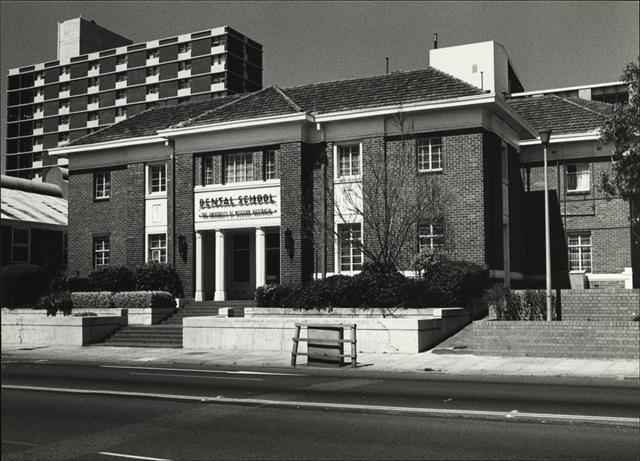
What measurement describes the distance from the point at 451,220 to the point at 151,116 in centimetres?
1866

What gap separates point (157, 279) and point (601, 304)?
18.5 metres

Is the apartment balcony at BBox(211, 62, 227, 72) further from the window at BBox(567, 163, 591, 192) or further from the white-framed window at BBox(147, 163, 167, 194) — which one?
the window at BBox(567, 163, 591, 192)

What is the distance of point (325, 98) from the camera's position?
3444 cm

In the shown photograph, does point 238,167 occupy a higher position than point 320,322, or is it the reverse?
point 238,167

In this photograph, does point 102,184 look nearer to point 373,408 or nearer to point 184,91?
point 373,408

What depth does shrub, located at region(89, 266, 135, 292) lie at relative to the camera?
3316 centimetres

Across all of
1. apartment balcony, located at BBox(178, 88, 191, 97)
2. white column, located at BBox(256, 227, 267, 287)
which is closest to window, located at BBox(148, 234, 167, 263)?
white column, located at BBox(256, 227, 267, 287)

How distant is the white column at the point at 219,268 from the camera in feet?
110

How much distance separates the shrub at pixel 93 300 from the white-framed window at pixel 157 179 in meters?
6.35

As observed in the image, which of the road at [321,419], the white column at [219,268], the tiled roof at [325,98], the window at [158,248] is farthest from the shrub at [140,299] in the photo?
the road at [321,419]

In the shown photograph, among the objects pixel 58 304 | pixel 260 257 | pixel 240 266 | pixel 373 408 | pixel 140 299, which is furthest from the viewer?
pixel 240 266

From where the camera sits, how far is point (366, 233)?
1176 inches

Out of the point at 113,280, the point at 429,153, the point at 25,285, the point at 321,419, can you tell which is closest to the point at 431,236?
the point at 429,153

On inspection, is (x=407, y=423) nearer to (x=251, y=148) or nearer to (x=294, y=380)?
(x=294, y=380)
